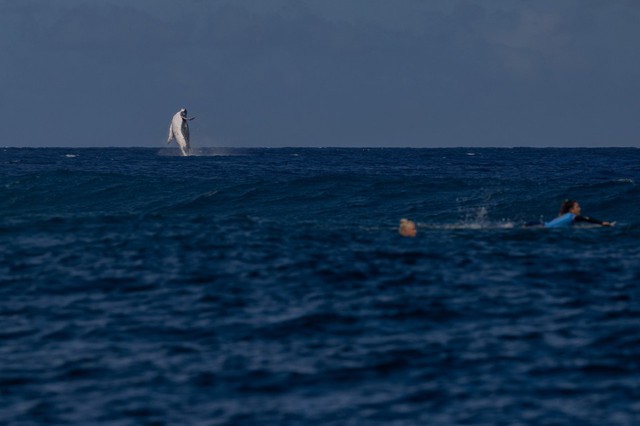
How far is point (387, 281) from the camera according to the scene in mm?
17688

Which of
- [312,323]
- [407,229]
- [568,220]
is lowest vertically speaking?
[312,323]

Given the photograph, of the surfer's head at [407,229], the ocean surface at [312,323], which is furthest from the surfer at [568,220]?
the surfer's head at [407,229]

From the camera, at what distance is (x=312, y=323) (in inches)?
579

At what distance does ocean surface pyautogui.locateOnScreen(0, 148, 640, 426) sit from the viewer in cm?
1124

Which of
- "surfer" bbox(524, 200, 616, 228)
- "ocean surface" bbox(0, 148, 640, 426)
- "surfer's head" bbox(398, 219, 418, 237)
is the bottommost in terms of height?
"ocean surface" bbox(0, 148, 640, 426)

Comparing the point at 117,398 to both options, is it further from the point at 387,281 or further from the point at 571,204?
the point at 571,204

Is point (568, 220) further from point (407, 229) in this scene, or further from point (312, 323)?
point (312, 323)

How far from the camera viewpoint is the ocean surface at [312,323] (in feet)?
36.9

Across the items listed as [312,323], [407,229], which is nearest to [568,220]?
[407,229]
